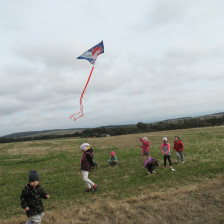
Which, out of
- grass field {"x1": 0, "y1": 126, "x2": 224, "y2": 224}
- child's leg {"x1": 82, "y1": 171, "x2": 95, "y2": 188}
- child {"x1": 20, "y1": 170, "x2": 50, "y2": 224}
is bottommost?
grass field {"x1": 0, "y1": 126, "x2": 224, "y2": 224}

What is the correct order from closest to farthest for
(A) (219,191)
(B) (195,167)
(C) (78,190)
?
(A) (219,191) < (C) (78,190) < (B) (195,167)

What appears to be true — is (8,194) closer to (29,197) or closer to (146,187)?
(29,197)

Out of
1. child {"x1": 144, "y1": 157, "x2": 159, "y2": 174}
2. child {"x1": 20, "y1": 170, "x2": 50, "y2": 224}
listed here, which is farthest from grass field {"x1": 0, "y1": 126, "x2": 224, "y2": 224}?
child {"x1": 20, "y1": 170, "x2": 50, "y2": 224}

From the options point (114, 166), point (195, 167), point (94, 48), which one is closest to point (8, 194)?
point (114, 166)

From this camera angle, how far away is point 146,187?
28.9ft

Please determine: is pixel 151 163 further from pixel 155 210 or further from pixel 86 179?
pixel 155 210

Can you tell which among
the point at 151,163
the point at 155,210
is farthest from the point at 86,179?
the point at 151,163

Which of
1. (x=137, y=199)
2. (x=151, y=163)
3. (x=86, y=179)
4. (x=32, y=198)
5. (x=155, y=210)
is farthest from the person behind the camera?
(x=151, y=163)

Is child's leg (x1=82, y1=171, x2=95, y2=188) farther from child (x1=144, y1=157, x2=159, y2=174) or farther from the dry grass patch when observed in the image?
child (x1=144, y1=157, x2=159, y2=174)

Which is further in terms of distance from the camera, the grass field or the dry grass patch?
the grass field

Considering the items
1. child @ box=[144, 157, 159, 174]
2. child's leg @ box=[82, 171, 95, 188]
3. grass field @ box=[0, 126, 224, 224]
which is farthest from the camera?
child @ box=[144, 157, 159, 174]

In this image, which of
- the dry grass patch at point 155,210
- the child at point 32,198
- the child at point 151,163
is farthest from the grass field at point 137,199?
the child at point 32,198

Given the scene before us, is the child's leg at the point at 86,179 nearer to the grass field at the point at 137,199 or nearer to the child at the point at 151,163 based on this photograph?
the grass field at the point at 137,199

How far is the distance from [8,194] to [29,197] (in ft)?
18.9
